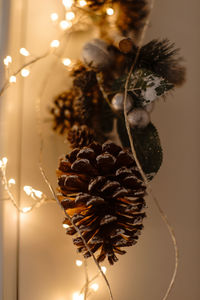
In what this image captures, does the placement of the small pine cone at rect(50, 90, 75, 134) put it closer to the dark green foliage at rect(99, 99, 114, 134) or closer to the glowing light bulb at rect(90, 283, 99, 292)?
the dark green foliage at rect(99, 99, 114, 134)

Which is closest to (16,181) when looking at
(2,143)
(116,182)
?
(2,143)

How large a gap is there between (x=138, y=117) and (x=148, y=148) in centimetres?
5

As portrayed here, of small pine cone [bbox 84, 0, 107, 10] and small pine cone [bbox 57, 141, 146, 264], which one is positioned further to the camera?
small pine cone [bbox 84, 0, 107, 10]

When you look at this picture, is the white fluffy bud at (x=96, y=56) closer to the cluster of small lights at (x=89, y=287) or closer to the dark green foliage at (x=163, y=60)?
the dark green foliage at (x=163, y=60)

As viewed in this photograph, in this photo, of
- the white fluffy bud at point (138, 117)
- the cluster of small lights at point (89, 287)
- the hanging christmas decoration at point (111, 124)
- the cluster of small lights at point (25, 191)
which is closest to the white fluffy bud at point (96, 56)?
the hanging christmas decoration at point (111, 124)

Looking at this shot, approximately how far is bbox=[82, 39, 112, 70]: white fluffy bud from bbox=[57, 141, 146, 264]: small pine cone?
0.15m

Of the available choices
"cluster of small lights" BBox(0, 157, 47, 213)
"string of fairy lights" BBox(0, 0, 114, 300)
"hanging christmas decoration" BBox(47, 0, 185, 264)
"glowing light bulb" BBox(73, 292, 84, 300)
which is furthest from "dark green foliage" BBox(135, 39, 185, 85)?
"glowing light bulb" BBox(73, 292, 84, 300)

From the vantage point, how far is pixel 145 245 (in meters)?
0.53

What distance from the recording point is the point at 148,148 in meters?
0.50

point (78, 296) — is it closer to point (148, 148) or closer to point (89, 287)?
point (89, 287)

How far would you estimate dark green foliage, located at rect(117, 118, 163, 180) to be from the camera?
0.49 metres

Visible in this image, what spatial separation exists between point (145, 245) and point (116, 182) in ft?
0.51

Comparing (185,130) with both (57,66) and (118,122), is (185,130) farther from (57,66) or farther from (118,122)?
(57,66)

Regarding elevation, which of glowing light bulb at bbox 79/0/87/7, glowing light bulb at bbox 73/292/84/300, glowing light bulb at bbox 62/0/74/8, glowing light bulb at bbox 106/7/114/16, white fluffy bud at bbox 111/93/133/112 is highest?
glowing light bulb at bbox 79/0/87/7
